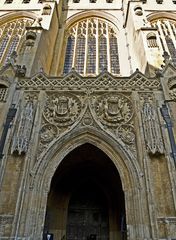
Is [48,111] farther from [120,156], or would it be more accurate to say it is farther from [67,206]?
[67,206]

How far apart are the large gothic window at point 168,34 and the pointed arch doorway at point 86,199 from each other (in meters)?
9.08

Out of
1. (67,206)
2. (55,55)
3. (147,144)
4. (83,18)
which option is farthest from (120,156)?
(83,18)

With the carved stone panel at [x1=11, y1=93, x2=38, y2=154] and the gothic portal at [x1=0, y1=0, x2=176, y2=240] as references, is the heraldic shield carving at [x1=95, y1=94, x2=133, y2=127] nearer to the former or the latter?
the gothic portal at [x1=0, y1=0, x2=176, y2=240]

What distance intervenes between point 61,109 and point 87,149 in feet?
6.14

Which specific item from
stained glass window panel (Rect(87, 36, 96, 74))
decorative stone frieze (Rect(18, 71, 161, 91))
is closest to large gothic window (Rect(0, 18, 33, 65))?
stained glass window panel (Rect(87, 36, 96, 74))

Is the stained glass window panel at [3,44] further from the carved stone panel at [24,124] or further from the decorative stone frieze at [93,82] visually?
the carved stone panel at [24,124]

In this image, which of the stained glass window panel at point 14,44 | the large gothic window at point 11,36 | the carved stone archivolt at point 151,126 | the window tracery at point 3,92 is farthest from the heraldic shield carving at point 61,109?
the stained glass window panel at point 14,44

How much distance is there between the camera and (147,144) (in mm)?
7965

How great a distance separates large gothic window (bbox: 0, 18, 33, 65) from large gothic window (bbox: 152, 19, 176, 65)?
1003 centimetres

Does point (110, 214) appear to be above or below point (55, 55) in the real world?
below

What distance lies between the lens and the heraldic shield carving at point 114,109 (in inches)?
348

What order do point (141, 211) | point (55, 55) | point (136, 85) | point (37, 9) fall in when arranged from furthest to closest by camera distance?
Answer: 1. point (37, 9)
2. point (55, 55)
3. point (136, 85)
4. point (141, 211)

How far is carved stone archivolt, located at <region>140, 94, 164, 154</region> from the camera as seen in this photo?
7.87 m

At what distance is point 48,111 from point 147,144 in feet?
12.9
